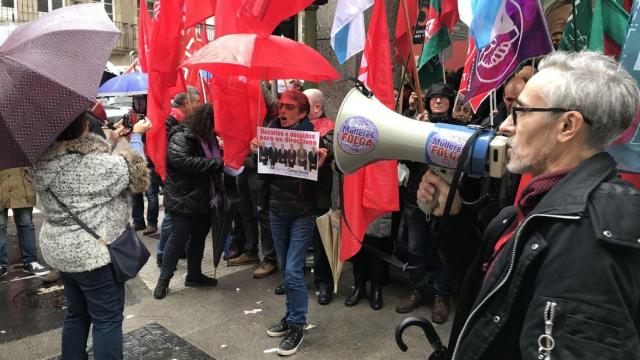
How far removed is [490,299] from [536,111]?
0.53 m

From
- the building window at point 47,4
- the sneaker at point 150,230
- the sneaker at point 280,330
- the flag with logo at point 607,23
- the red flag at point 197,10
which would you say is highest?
the building window at point 47,4

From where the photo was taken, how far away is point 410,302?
15.0 feet

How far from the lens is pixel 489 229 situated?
67.1 inches

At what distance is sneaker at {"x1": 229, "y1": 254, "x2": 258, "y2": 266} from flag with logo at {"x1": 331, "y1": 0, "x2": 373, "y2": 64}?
2663 mm

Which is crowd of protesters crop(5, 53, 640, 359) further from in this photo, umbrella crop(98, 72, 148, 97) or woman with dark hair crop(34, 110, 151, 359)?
umbrella crop(98, 72, 148, 97)

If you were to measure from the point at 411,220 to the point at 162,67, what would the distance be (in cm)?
273

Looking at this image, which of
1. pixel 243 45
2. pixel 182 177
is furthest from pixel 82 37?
pixel 182 177

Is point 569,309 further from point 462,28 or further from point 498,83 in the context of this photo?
point 462,28

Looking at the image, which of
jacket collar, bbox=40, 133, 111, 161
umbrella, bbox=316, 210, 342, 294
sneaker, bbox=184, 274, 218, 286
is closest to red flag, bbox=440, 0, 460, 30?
umbrella, bbox=316, 210, 342, 294

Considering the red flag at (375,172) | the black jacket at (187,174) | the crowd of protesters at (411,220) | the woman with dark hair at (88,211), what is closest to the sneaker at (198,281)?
the crowd of protesters at (411,220)

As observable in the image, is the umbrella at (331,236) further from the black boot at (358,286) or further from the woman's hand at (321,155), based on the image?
the woman's hand at (321,155)

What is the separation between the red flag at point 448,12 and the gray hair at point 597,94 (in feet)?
11.2

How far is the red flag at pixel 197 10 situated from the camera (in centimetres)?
482

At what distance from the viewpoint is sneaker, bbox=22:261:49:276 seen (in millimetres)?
5594
